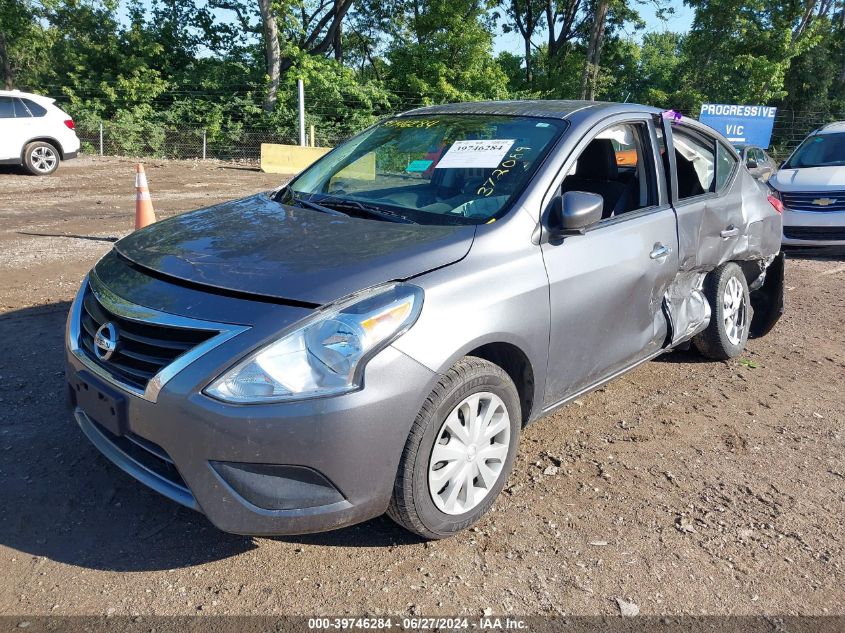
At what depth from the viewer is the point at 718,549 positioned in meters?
2.87

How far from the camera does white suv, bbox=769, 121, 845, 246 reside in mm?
8844

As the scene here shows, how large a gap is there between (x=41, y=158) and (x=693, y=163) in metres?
14.1

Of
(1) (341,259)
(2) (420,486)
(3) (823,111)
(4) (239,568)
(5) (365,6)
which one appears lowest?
(4) (239,568)

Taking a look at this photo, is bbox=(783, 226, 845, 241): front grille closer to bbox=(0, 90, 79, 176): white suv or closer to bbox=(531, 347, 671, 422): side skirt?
bbox=(531, 347, 671, 422): side skirt

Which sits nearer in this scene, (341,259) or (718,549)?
(341,259)

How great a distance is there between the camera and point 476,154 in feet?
11.6

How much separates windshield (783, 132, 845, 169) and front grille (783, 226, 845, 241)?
116 centimetres

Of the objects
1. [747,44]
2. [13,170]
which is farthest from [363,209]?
[747,44]

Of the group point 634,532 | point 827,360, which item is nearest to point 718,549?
point 634,532

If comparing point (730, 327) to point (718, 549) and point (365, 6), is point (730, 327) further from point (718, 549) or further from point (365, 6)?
point (365, 6)

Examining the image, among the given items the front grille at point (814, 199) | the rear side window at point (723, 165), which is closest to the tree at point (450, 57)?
the front grille at point (814, 199)

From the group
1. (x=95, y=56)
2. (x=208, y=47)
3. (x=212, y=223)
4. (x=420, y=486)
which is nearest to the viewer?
(x=420, y=486)

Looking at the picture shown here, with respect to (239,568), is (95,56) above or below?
above

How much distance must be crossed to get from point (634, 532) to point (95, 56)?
25.7 m
